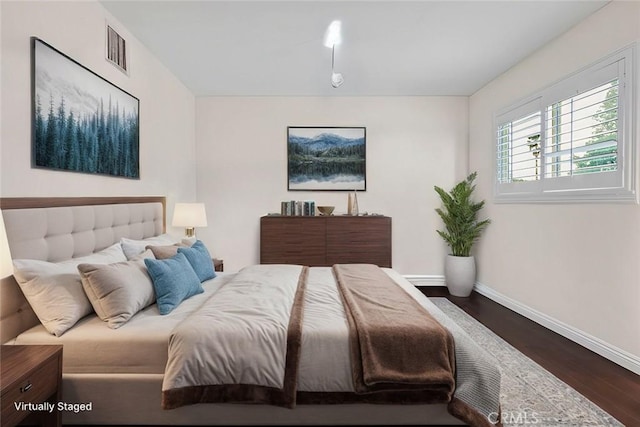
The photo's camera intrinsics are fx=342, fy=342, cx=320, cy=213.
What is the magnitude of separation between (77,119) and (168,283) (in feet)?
4.20

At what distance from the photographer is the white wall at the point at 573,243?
8.05ft

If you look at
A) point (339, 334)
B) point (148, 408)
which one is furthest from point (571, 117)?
point (148, 408)

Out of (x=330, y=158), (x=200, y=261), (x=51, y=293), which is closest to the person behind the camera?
(x=51, y=293)

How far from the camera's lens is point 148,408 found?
1652mm

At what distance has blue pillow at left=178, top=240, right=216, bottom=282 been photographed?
2.57 metres

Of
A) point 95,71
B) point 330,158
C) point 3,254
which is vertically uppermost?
point 95,71

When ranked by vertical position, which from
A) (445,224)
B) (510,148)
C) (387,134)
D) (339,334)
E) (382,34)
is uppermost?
(382,34)

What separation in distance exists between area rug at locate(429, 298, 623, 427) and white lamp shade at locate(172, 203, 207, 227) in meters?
2.99

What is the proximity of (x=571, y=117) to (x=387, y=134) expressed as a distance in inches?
89.3

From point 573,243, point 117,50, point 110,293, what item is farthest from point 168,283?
point 573,243

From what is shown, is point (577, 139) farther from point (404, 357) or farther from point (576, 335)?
point (404, 357)

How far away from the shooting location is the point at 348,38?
3.08 m

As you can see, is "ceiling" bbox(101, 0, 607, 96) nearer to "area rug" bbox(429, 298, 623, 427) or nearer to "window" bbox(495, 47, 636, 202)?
"window" bbox(495, 47, 636, 202)

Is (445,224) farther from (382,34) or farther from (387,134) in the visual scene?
(382,34)
